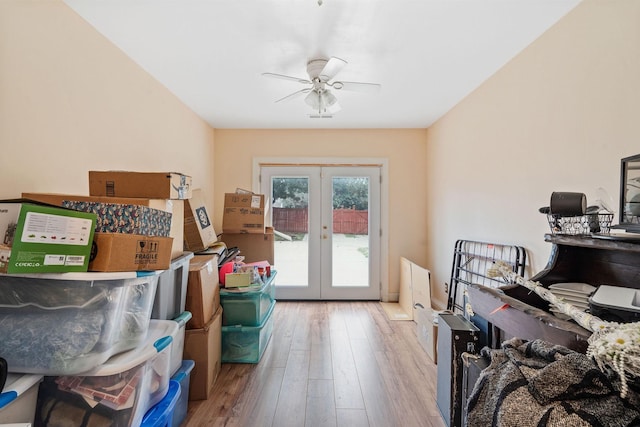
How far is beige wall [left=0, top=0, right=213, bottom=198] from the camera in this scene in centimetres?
133

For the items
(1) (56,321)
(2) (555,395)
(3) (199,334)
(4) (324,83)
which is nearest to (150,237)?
(1) (56,321)

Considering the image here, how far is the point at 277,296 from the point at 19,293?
3038 millimetres

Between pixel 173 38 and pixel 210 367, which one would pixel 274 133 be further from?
pixel 210 367

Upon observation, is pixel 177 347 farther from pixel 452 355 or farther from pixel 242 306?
pixel 452 355

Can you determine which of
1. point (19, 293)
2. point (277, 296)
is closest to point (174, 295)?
point (19, 293)

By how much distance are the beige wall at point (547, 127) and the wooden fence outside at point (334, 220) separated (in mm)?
1230

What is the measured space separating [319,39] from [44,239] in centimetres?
179

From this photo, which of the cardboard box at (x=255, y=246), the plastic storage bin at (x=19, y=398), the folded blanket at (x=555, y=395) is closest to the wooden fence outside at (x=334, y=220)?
the cardboard box at (x=255, y=246)

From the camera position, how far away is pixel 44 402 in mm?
1088

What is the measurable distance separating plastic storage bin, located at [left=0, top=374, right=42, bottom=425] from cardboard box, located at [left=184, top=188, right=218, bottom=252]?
142cm

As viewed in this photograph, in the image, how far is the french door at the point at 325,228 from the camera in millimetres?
3875

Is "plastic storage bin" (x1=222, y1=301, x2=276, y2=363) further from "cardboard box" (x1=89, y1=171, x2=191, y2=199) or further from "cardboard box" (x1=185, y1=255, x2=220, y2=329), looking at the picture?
"cardboard box" (x1=89, y1=171, x2=191, y2=199)

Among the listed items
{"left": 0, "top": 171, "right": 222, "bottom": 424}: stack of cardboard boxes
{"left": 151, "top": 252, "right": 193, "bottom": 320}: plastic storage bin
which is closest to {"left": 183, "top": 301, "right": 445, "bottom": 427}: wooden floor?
{"left": 0, "top": 171, "right": 222, "bottom": 424}: stack of cardboard boxes

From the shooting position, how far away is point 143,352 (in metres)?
1.19
